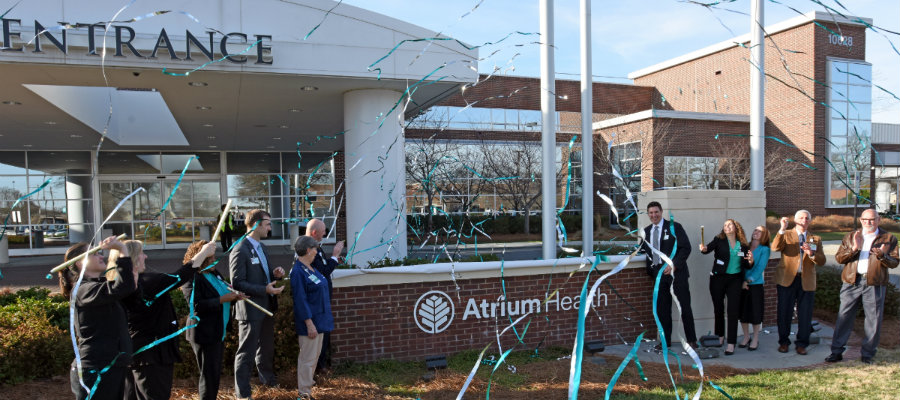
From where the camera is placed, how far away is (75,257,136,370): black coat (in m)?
3.23

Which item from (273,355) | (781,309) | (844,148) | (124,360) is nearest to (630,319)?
(781,309)

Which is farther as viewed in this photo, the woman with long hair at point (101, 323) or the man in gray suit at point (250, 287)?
the man in gray suit at point (250, 287)

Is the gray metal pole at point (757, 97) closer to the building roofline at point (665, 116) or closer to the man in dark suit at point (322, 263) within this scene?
the man in dark suit at point (322, 263)

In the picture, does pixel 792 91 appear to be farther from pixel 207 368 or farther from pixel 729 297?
pixel 207 368

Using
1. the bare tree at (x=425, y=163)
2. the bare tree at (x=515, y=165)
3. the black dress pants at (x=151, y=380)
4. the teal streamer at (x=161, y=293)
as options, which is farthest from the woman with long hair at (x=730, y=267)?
the bare tree at (x=515, y=165)

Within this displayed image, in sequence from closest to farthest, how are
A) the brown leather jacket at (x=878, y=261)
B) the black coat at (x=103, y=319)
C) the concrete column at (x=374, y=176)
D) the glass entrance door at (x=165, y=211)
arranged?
the black coat at (x=103, y=319)
the brown leather jacket at (x=878, y=261)
the concrete column at (x=374, y=176)
the glass entrance door at (x=165, y=211)

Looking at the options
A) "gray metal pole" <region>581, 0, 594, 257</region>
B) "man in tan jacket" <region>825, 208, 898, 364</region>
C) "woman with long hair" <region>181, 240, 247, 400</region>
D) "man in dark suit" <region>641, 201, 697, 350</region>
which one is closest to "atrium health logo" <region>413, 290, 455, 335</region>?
"woman with long hair" <region>181, 240, 247, 400</region>

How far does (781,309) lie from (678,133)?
20.1 meters

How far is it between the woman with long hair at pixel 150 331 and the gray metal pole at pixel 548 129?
4505 mm

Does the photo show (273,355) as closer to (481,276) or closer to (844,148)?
(481,276)

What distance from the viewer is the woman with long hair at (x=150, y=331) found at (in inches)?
141

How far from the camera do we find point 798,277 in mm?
6035

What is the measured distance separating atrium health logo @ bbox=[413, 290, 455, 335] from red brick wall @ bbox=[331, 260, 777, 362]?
1.9 inches

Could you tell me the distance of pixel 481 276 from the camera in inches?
231
